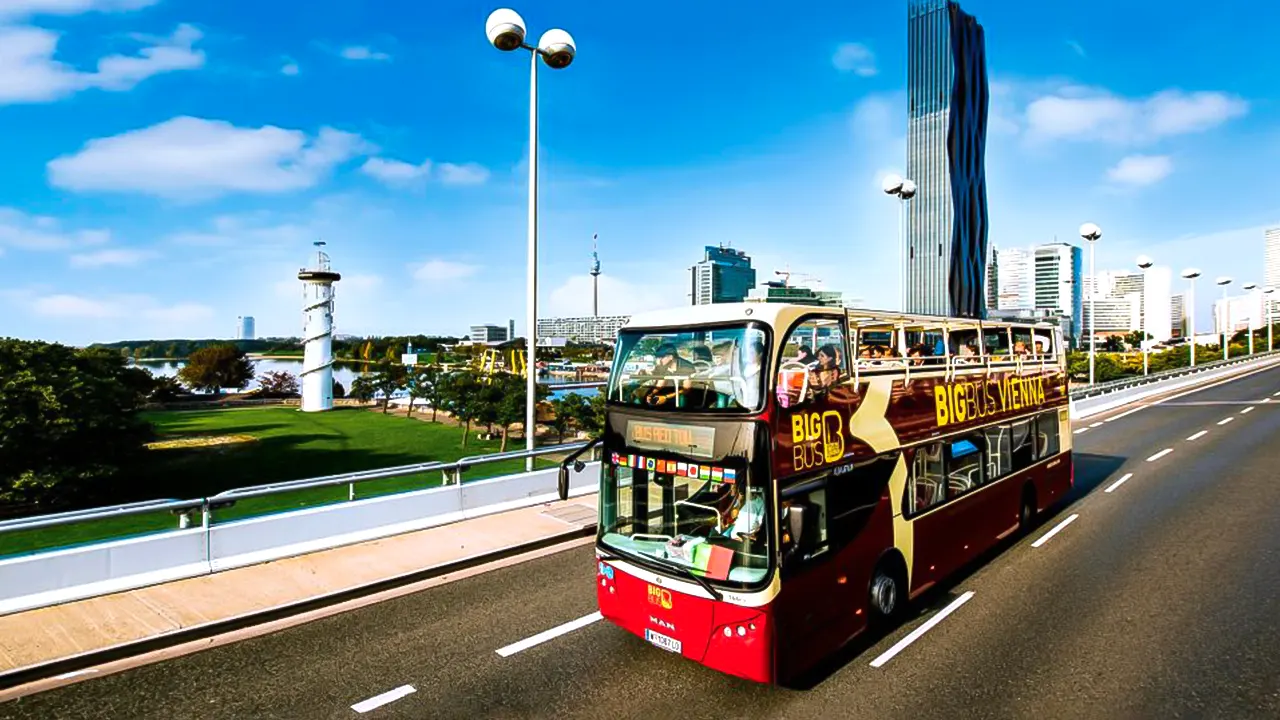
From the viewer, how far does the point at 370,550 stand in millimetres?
10523

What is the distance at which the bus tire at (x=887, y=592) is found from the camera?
7.38 m

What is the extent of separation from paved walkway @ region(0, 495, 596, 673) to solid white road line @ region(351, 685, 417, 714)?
2.84 m

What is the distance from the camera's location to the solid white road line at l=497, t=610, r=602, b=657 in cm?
718

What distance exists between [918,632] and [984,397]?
4.11 m

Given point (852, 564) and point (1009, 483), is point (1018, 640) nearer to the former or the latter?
point (852, 564)

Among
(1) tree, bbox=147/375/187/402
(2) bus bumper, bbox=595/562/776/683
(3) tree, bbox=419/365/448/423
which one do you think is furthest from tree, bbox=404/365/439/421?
(2) bus bumper, bbox=595/562/776/683

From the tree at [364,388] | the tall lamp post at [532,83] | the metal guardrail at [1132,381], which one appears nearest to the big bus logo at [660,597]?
the tall lamp post at [532,83]

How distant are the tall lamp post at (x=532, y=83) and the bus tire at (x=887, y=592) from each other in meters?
7.19

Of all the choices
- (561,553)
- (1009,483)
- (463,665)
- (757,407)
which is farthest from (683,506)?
(1009,483)

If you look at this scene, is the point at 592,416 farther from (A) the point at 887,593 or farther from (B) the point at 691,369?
(B) the point at 691,369

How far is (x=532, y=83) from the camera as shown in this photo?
13.3m

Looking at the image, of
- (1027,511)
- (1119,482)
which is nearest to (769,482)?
(1027,511)

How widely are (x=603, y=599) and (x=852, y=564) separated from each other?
2.71m

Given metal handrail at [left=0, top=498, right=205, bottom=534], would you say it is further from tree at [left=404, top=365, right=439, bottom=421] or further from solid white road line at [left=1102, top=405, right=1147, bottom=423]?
tree at [left=404, top=365, right=439, bottom=421]
